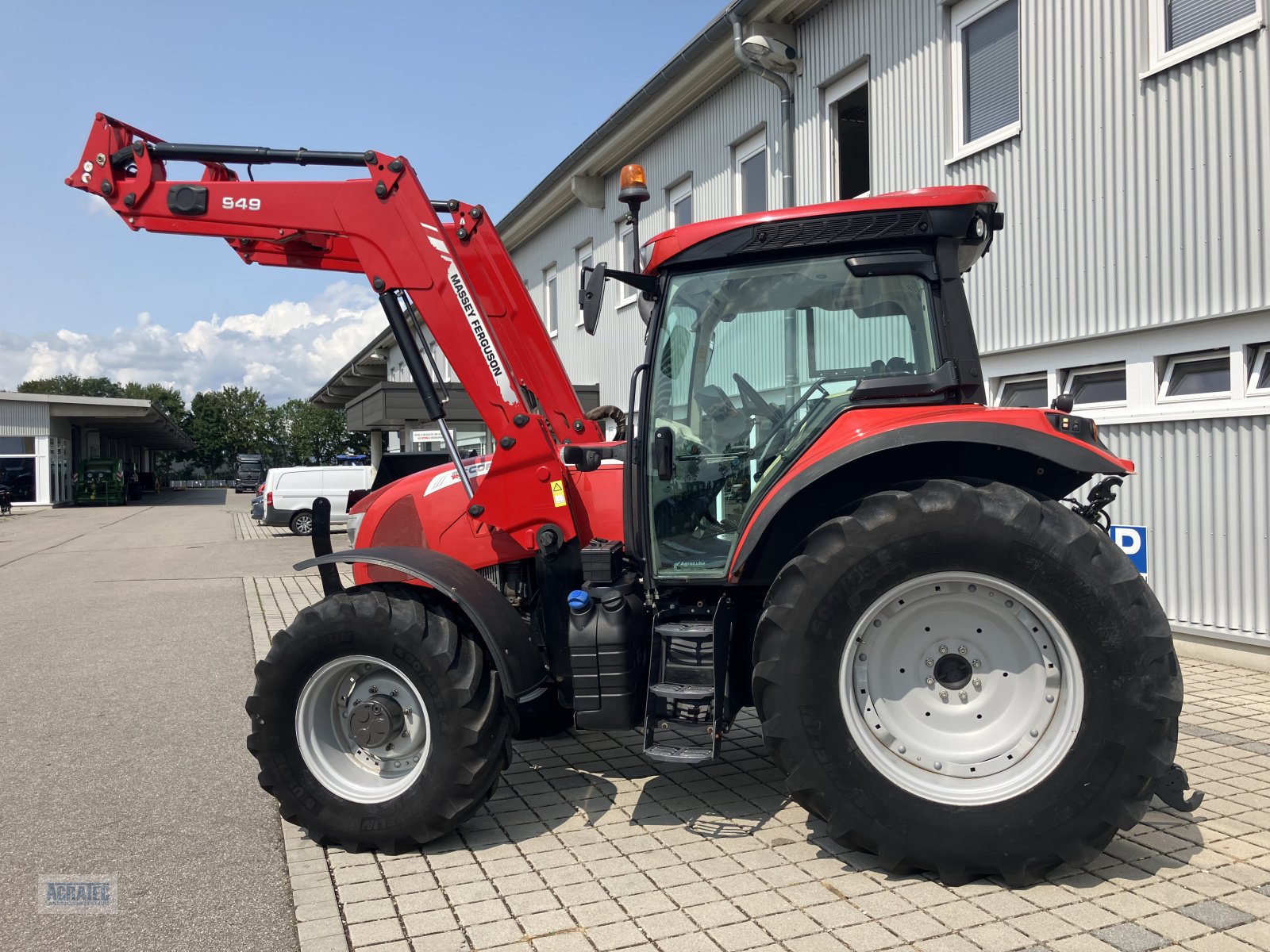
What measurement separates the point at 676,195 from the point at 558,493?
11.6 metres

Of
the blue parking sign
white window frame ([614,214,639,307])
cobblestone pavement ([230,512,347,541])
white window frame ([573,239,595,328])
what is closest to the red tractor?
the blue parking sign

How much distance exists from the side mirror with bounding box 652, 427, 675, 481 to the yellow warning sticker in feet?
2.17

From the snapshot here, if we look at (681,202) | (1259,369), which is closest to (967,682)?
(1259,369)

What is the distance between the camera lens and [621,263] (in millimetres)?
18031

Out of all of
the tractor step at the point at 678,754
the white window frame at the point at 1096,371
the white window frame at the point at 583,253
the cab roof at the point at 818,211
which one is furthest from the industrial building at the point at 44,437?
the tractor step at the point at 678,754

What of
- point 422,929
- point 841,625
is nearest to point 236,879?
point 422,929

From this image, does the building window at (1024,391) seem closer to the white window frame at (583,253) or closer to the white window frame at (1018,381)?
the white window frame at (1018,381)

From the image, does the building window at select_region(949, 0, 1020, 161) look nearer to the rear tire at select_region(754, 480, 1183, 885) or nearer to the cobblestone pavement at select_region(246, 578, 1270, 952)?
the cobblestone pavement at select_region(246, 578, 1270, 952)

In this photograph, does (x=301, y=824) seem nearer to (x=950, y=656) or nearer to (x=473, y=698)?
(x=473, y=698)

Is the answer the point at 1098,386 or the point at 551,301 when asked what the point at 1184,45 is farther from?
the point at 551,301

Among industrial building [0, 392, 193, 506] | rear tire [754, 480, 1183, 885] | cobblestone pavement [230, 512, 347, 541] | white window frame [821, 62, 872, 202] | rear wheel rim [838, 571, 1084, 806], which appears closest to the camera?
rear tire [754, 480, 1183, 885]

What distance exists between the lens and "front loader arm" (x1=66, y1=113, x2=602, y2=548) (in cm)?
473

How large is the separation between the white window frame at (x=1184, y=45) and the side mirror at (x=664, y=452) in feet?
17.6

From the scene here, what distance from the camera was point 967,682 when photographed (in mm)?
3730
